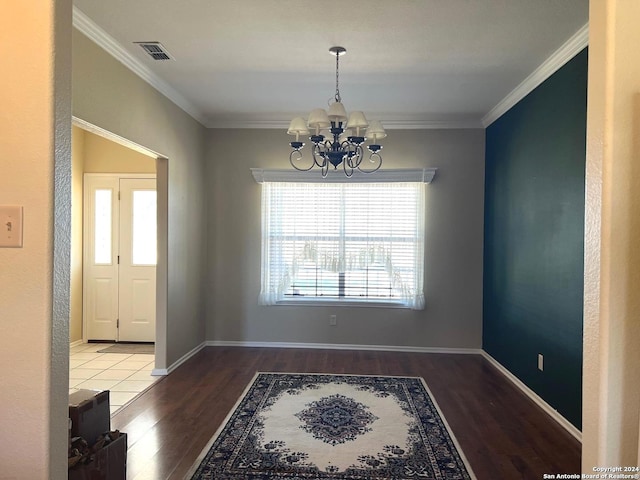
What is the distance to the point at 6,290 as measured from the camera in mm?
1253

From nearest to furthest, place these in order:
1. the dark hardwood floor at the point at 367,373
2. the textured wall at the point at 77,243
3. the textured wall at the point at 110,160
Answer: the dark hardwood floor at the point at 367,373, the textured wall at the point at 77,243, the textured wall at the point at 110,160

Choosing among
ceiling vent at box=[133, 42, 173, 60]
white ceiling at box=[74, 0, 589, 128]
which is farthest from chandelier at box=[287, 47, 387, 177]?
ceiling vent at box=[133, 42, 173, 60]

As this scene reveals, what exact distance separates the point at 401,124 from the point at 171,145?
266cm

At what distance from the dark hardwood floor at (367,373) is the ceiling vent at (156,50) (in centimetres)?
281

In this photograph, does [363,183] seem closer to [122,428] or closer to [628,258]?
[122,428]

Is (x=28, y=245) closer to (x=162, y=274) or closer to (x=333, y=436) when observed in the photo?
(x=333, y=436)

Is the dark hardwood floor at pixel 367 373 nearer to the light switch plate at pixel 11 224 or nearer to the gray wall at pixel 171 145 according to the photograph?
the gray wall at pixel 171 145

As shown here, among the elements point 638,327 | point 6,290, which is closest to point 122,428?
point 6,290

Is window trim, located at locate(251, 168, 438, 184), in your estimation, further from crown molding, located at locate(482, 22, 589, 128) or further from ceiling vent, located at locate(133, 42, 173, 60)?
ceiling vent, located at locate(133, 42, 173, 60)

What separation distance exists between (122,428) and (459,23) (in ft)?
11.9

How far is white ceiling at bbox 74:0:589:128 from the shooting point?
2.54 meters

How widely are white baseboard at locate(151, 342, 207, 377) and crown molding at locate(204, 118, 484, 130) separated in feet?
9.08

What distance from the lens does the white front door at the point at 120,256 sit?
17.3ft

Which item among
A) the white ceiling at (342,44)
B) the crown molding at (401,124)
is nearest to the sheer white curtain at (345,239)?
the crown molding at (401,124)
